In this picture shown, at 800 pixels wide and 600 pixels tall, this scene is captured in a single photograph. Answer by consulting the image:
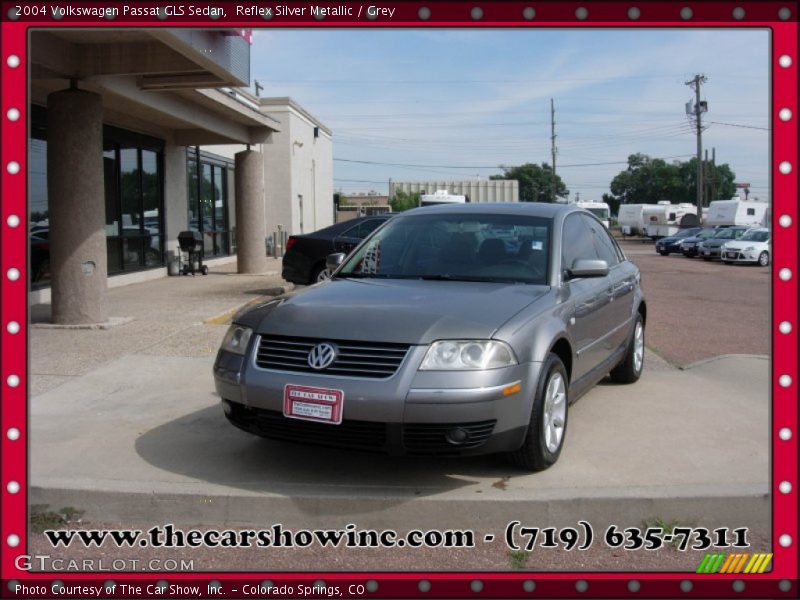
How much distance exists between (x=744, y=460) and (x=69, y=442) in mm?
4363

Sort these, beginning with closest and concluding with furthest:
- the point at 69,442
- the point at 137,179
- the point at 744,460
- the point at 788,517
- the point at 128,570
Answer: the point at 788,517
the point at 128,570
the point at 744,460
the point at 69,442
the point at 137,179

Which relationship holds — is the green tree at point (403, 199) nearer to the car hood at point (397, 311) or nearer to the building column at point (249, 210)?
Answer: the building column at point (249, 210)

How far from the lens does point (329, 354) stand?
13.8 feet

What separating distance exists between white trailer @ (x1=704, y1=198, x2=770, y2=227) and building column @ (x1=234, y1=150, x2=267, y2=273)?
32074mm

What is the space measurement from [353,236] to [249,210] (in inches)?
208

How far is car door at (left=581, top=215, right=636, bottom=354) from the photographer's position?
6109 millimetres

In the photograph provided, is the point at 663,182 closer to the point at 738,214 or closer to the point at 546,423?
the point at 738,214

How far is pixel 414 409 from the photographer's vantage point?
158 inches

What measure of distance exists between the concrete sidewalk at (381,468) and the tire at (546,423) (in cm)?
10

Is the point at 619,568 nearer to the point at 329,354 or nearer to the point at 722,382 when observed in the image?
the point at 329,354

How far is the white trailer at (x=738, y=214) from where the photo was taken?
141 feet

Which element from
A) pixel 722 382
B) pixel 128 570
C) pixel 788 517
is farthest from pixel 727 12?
pixel 722 382

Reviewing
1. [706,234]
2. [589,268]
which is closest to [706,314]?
[589,268]

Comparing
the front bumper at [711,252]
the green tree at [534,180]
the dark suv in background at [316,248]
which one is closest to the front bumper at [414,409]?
the dark suv in background at [316,248]
